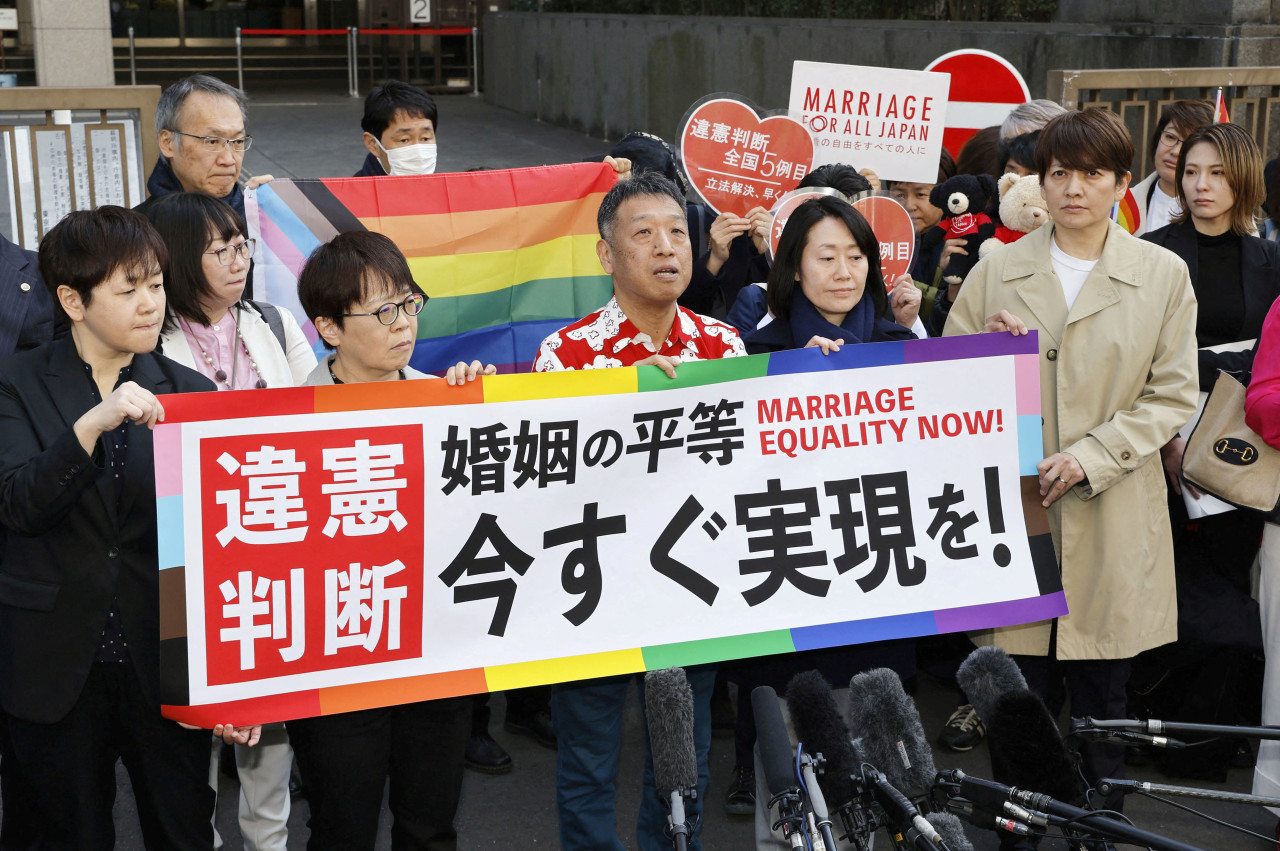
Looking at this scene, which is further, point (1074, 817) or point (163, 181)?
point (163, 181)

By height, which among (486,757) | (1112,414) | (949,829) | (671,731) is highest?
(1112,414)

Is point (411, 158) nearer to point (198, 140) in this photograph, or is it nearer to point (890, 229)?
point (198, 140)

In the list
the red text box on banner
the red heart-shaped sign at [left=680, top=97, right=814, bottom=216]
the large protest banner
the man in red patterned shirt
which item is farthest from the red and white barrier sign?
the red text box on banner

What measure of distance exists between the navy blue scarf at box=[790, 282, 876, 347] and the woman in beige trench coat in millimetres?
369

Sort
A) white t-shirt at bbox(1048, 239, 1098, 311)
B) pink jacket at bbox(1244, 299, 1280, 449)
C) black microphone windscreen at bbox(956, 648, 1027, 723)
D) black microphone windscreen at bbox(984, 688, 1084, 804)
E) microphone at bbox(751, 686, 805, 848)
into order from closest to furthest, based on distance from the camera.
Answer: microphone at bbox(751, 686, 805, 848) → black microphone windscreen at bbox(984, 688, 1084, 804) → black microphone windscreen at bbox(956, 648, 1027, 723) → pink jacket at bbox(1244, 299, 1280, 449) → white t-shirt at bbox(1048, 239, 1098, 311)

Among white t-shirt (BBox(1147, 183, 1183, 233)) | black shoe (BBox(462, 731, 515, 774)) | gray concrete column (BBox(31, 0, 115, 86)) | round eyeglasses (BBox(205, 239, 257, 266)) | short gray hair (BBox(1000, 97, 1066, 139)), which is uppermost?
gray concrete column (BBox(31, 0, 115, 86))

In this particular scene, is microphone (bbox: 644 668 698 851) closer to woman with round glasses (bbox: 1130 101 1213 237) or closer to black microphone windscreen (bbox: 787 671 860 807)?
black microphone windscreen (bbox: 787 671 860 807)

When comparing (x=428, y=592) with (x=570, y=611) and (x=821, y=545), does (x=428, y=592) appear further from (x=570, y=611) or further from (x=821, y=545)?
(x=821, y=545)

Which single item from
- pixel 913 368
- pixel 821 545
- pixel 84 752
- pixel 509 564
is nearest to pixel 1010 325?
pixel 913 368

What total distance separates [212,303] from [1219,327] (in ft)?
10.8

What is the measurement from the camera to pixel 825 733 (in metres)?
2.62

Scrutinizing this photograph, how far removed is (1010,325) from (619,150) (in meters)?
2.08

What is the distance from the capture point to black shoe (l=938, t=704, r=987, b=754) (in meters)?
4.51

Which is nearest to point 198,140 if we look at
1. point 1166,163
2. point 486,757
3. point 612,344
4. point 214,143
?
point 214,143
